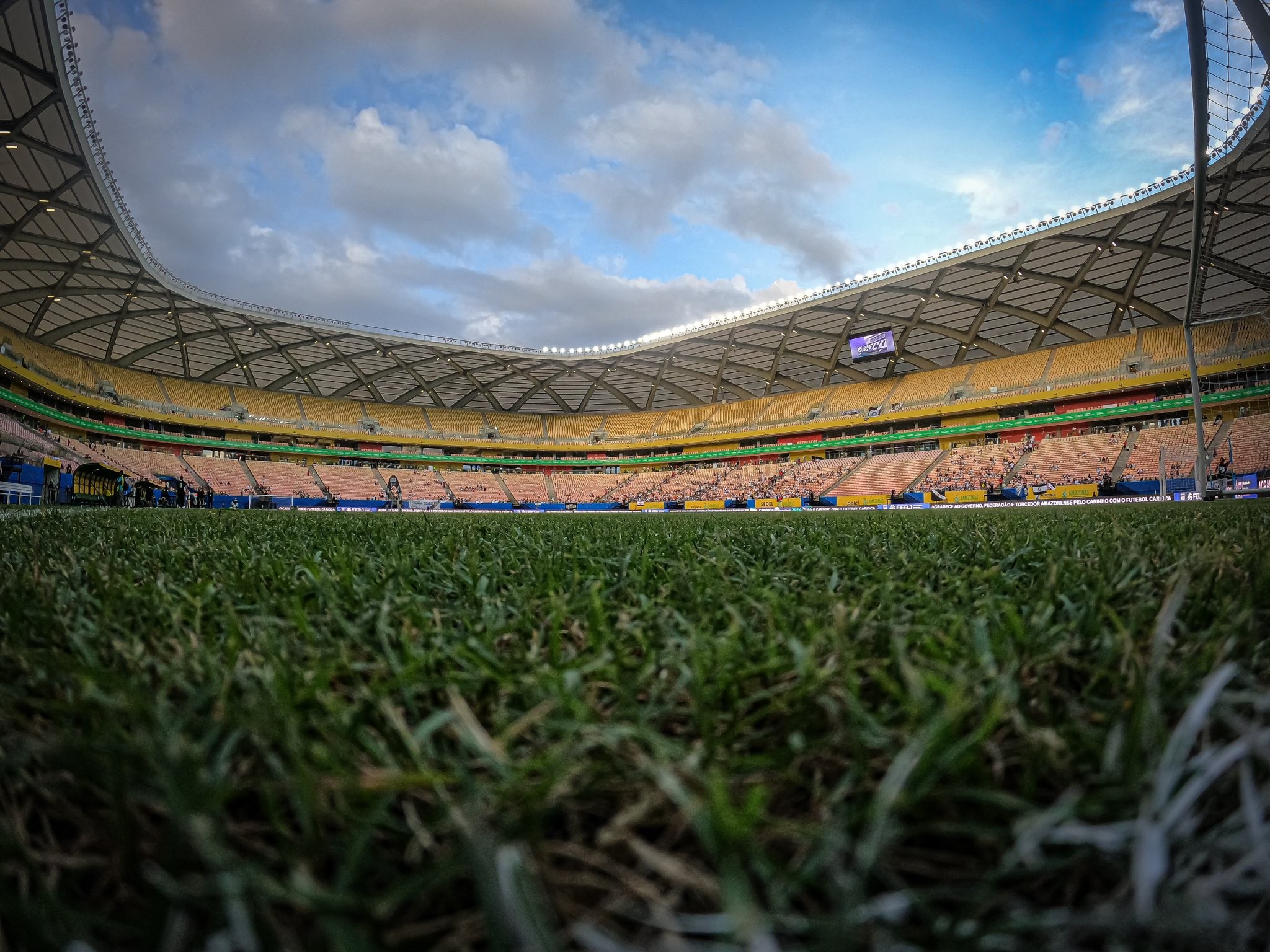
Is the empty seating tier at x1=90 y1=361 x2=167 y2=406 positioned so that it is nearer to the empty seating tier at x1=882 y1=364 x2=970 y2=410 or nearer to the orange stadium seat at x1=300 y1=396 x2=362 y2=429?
the orange stadium seat at x1=300 y1=396 x2=362 y2=429

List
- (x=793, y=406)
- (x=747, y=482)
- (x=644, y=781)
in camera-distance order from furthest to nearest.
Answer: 1. (x=793, y=406)
2. (x=747, y=482)
3. (x=644, y=781)

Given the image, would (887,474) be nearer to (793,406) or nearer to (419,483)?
(793,406)

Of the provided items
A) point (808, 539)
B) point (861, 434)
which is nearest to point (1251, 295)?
point (861, 434)

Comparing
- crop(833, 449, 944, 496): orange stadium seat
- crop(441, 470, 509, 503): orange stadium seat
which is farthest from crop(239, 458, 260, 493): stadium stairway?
crop(833, 449, 944, 496): orange stadium seat

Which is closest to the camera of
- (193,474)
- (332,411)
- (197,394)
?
(193,474)

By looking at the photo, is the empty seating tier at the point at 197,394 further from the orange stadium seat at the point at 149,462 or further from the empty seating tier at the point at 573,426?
the empty seating tier at the point at 573,426

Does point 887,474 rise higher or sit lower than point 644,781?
higher

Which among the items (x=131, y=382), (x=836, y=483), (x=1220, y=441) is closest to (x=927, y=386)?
(x=836, y=483)

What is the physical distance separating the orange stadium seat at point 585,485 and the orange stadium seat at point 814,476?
A: 16783 mm

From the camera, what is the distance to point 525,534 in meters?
3.78

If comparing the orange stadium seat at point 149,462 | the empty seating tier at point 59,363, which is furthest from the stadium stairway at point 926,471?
the empty seating tier at point 59,363

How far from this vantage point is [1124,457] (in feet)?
109

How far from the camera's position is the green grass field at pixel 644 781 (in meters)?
0.43

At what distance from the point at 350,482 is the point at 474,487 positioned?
10191 mm
